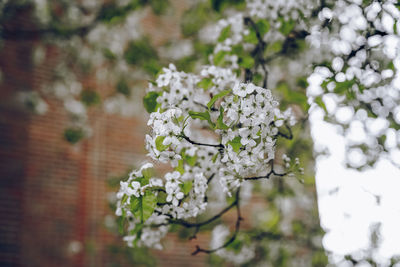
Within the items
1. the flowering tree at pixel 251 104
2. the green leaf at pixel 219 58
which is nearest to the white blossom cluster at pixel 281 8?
the flowering tree at pixel 251 104

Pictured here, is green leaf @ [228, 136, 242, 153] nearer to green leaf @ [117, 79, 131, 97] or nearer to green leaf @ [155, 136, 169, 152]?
green leaf @ [155, 136, 169, 152]

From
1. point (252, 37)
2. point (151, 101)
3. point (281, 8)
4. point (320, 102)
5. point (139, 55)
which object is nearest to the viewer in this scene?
point (151, 101)

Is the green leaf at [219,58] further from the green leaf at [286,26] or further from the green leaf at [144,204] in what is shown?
the green leaf at [144,204]

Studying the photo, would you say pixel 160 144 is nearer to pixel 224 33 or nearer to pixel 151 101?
pixel 151 101

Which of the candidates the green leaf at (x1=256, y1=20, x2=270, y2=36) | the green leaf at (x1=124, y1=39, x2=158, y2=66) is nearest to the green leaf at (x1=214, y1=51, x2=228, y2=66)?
the green leaf at (x1=256, y1=20, x2=270, y2=36)

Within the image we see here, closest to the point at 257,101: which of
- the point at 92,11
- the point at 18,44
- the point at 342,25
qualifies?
the point at 342,25

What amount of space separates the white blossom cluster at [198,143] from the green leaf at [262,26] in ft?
1.43

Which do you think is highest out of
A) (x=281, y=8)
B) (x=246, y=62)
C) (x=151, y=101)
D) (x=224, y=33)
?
(x=281, y=8)

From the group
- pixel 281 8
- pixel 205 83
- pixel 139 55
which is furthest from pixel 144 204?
pixel 139 55

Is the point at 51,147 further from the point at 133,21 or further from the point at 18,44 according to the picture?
the point at 133,21

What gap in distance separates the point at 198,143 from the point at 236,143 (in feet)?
0.51

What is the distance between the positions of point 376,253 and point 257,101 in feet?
6.20

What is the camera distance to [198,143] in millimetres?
1626

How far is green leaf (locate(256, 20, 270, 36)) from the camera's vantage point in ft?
8.26
